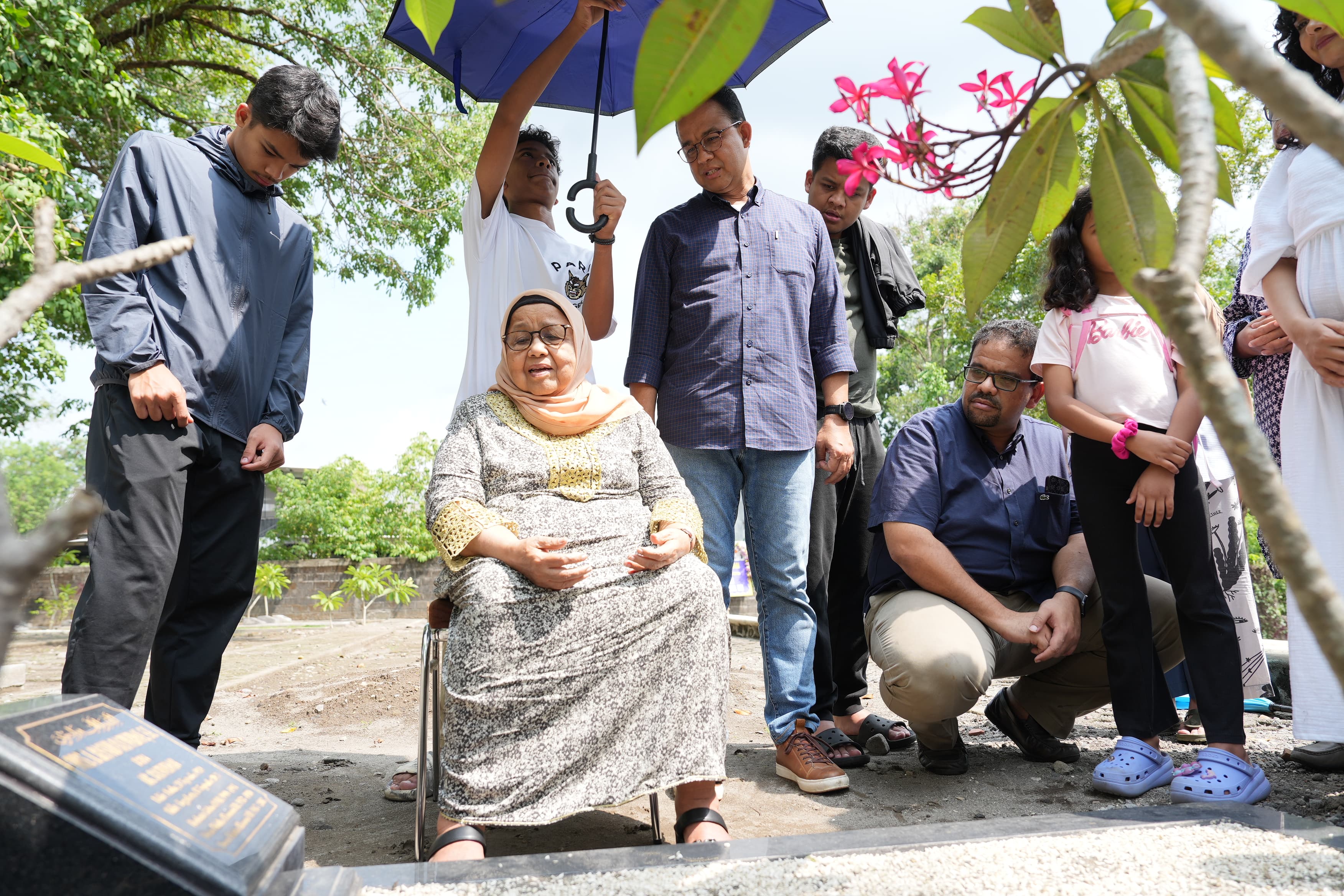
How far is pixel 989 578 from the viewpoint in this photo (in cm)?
313

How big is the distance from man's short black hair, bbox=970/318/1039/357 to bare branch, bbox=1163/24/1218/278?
8.53 feet

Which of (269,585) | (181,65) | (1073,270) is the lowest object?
(269,585)

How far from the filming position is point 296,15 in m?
9.09

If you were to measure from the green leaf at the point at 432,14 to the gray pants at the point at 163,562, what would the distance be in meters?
1.87

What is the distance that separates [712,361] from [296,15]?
822 cm

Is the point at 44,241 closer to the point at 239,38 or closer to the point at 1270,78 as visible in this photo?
the point at 1270,78

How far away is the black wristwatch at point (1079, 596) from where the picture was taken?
2.95m

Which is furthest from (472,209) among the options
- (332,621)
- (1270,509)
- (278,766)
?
(332,621)

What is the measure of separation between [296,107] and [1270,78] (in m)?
2.61

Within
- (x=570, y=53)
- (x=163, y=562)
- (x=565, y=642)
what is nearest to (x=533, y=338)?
(x=565, y=642)

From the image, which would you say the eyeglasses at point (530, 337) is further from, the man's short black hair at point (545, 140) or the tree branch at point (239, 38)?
the tree branch at point (239, 38)

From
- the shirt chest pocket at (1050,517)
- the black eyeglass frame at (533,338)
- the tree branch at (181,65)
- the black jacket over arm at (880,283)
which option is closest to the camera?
the black eyeglass frame at (533,338)

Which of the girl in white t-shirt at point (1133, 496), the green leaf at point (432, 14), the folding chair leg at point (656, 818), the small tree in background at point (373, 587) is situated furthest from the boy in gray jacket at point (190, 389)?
the small tree in background at point (373, 587)

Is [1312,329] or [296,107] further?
[296,107]
